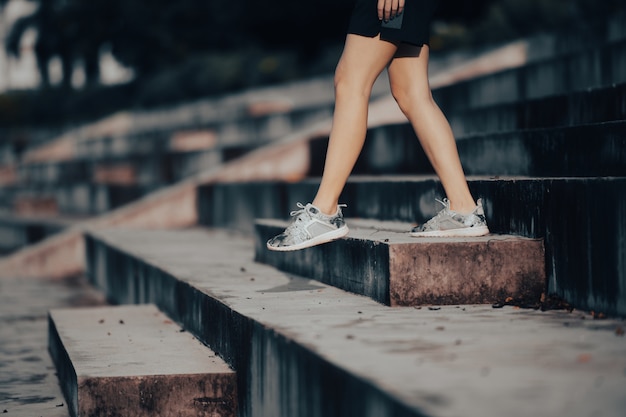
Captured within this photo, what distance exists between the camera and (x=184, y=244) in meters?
7.34

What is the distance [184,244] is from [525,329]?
4375 mm

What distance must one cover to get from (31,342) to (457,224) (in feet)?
8.84

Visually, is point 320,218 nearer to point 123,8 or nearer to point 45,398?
point 45,398

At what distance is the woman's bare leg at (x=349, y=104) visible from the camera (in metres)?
4.29

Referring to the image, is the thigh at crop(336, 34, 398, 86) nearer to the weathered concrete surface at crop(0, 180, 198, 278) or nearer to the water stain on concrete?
the water stain on concrete

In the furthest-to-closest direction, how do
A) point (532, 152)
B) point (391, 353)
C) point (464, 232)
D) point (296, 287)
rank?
point (532, 152) → point (296, 287) → point (464, 232) → point (391, 353)

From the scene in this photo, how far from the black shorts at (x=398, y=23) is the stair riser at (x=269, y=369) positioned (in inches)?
48.1

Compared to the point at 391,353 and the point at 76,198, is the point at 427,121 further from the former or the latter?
the point at 76,198

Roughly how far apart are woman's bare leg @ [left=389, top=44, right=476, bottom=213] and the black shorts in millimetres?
134

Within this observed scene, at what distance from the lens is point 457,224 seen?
165 inches

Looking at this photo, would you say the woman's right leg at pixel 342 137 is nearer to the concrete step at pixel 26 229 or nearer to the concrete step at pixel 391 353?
the concrete step at pixel 391 353

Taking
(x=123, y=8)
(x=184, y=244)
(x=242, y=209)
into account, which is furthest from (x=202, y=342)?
(x=123, y=8)

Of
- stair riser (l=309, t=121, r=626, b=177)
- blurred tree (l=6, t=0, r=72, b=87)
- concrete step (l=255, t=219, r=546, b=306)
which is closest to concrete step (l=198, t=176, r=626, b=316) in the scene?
concrete step (l=255, t=219, r=546, b=306)

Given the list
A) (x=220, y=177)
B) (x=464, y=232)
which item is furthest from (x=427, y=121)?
(x=220, y=177)
